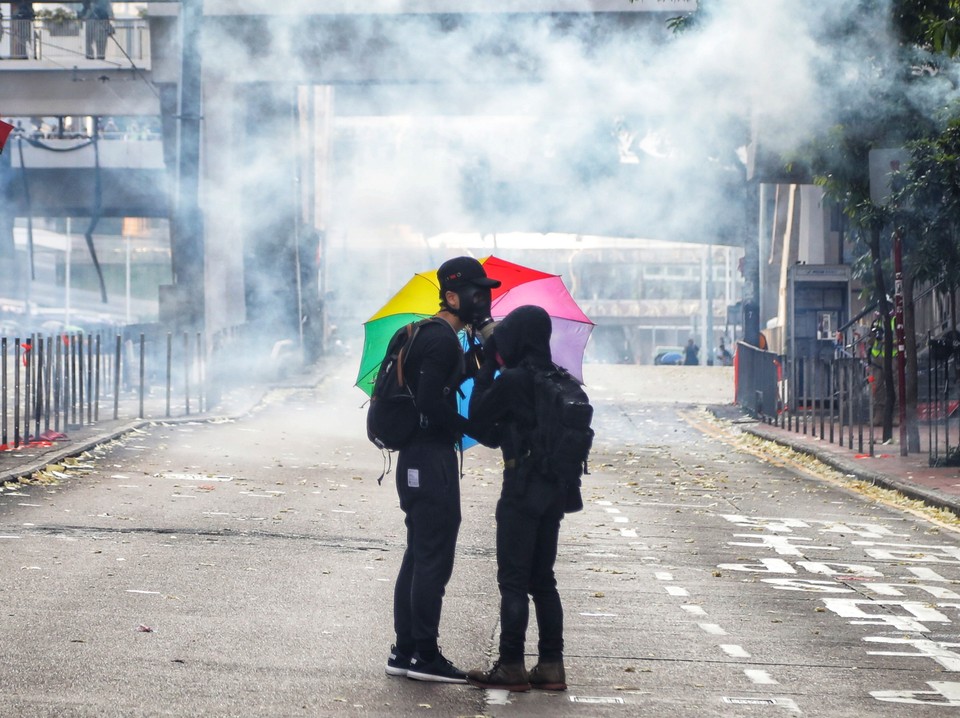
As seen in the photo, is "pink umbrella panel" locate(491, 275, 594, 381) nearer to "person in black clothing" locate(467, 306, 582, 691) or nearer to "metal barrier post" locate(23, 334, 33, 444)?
"person in black clothing" locate(467, 306, 582, 691)

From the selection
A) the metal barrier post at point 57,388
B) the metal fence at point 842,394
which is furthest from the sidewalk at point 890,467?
the metal barrier post at point 57,388

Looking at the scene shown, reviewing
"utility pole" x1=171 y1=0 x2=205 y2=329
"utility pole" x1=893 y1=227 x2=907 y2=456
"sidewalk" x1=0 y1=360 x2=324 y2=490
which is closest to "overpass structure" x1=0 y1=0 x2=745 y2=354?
"utility pole" x1=171 y1=0 x2=205 y2=329

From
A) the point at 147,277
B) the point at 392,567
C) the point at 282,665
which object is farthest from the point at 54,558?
the point at 147,277

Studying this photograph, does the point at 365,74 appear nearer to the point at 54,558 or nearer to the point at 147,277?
the point at 54,558

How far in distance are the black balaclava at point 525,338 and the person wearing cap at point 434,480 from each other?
0.60 feet

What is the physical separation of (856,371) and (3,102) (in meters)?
19.9

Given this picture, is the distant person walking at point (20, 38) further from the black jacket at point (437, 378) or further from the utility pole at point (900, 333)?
the black jacket at point (437, 378)

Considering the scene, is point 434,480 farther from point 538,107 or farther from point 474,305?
point 538,107

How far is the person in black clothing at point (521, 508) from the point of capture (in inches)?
199

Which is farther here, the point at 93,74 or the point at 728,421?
the point at 93,74

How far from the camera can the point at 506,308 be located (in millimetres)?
6035

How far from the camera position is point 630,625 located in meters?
6.39

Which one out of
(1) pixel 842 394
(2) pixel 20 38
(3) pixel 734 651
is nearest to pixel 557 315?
(3) pixel 734 651

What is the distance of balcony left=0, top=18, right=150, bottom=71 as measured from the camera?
1147 inches
